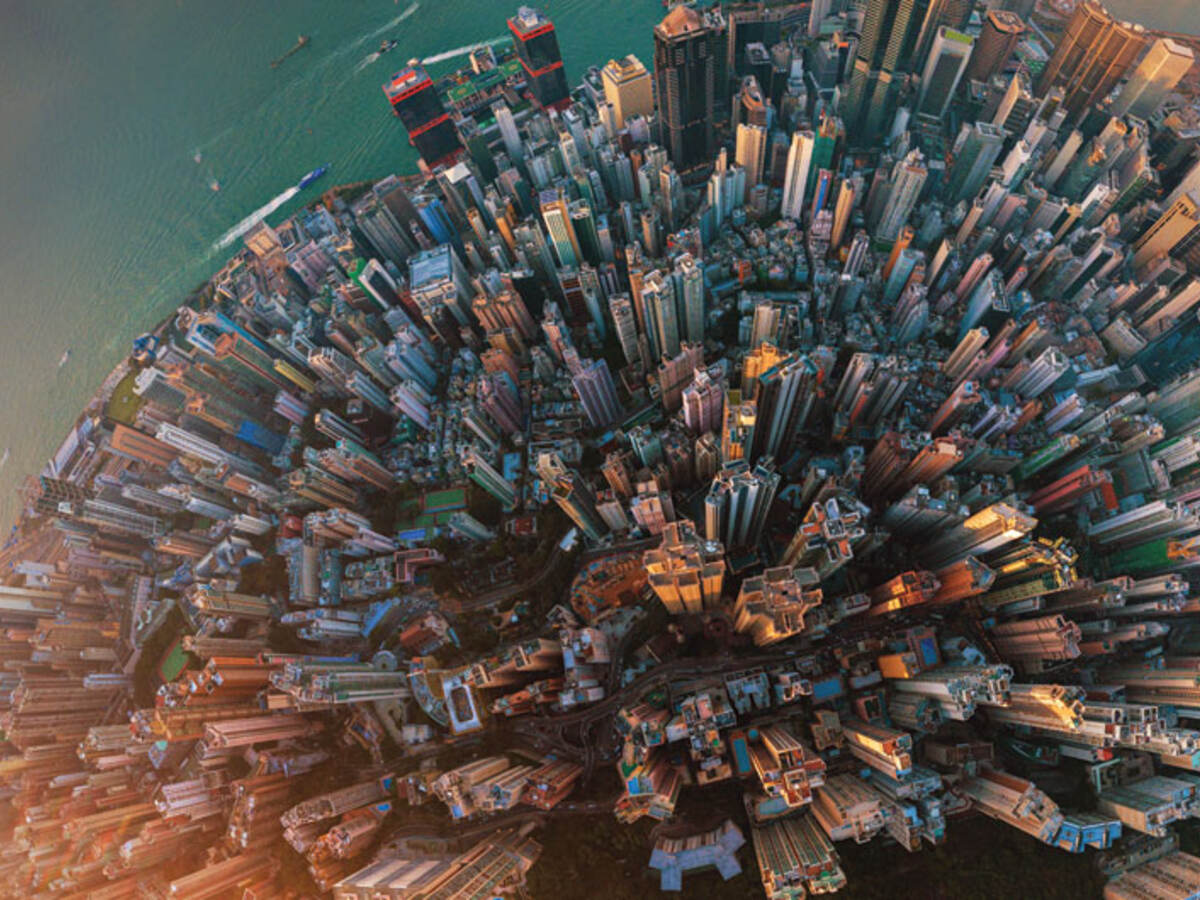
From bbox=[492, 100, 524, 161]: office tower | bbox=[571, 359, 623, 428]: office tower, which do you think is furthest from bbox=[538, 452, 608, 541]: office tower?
bbox=[492, 100, 524, 161]: office tower

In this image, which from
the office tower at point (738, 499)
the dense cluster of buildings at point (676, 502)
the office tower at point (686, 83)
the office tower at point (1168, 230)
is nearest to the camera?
the dense cluster of buildings at point (676, 502)

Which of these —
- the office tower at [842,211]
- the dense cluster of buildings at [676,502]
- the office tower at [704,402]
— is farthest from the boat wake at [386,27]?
the office tower at [704,402]

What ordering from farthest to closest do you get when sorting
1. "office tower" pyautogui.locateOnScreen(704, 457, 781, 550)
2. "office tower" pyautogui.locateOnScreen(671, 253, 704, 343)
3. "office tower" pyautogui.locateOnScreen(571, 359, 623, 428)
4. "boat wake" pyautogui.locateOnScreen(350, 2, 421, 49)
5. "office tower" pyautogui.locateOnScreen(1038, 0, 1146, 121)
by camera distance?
"boat wake" pyautogui.locateOnScreen(350, 2, 421, 49), "office tower" pyautogui.locateOnScreen(1038, 0, 1146, 121), "office tower" pyautogui.locateOnScreen(571, 359, 623, 428), "office tower" pyautogui.locateOnScreen(671, 253, 704, 343), "office tower" pyautogui.locateOnScreen(704, 457, 781, 550)

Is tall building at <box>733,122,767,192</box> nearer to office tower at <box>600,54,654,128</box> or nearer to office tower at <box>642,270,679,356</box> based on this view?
office tower at <box>600,54,654,128</box>

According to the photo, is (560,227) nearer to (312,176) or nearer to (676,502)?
(676,502)

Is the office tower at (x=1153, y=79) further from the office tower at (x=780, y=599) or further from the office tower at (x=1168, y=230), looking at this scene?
the office tower at (x=780, y=599)

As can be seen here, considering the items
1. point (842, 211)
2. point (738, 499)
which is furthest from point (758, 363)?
point (842, 211)
